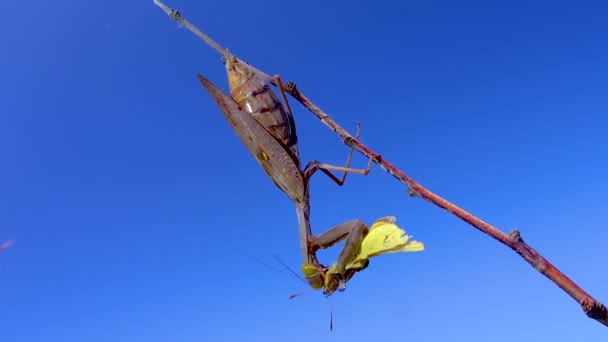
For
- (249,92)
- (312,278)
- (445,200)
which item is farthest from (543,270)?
(249,92)

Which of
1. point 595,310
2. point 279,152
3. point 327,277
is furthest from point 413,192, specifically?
point 279,152

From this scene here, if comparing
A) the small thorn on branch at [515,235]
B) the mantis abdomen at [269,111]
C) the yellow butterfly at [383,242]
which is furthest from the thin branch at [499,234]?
the mantis abdomen at [269,111]

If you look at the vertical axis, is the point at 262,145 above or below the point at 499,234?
above

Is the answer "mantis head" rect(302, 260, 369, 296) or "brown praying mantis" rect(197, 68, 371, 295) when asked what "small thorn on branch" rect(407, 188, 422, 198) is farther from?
"brown praying mantis" rect(197, 68, 371, 295)

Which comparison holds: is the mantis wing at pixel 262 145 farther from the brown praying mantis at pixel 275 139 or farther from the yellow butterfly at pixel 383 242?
the yellow butterfly at pixel 383 242

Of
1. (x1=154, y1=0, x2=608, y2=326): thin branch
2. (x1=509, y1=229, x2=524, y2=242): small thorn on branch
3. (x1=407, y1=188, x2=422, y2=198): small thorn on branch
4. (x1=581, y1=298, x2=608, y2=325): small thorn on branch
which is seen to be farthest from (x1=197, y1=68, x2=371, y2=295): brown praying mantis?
(x1=581, y1=298, x2=608, y2=325): small thorn on branch

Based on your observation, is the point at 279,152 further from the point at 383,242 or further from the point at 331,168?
the point at 383,242
